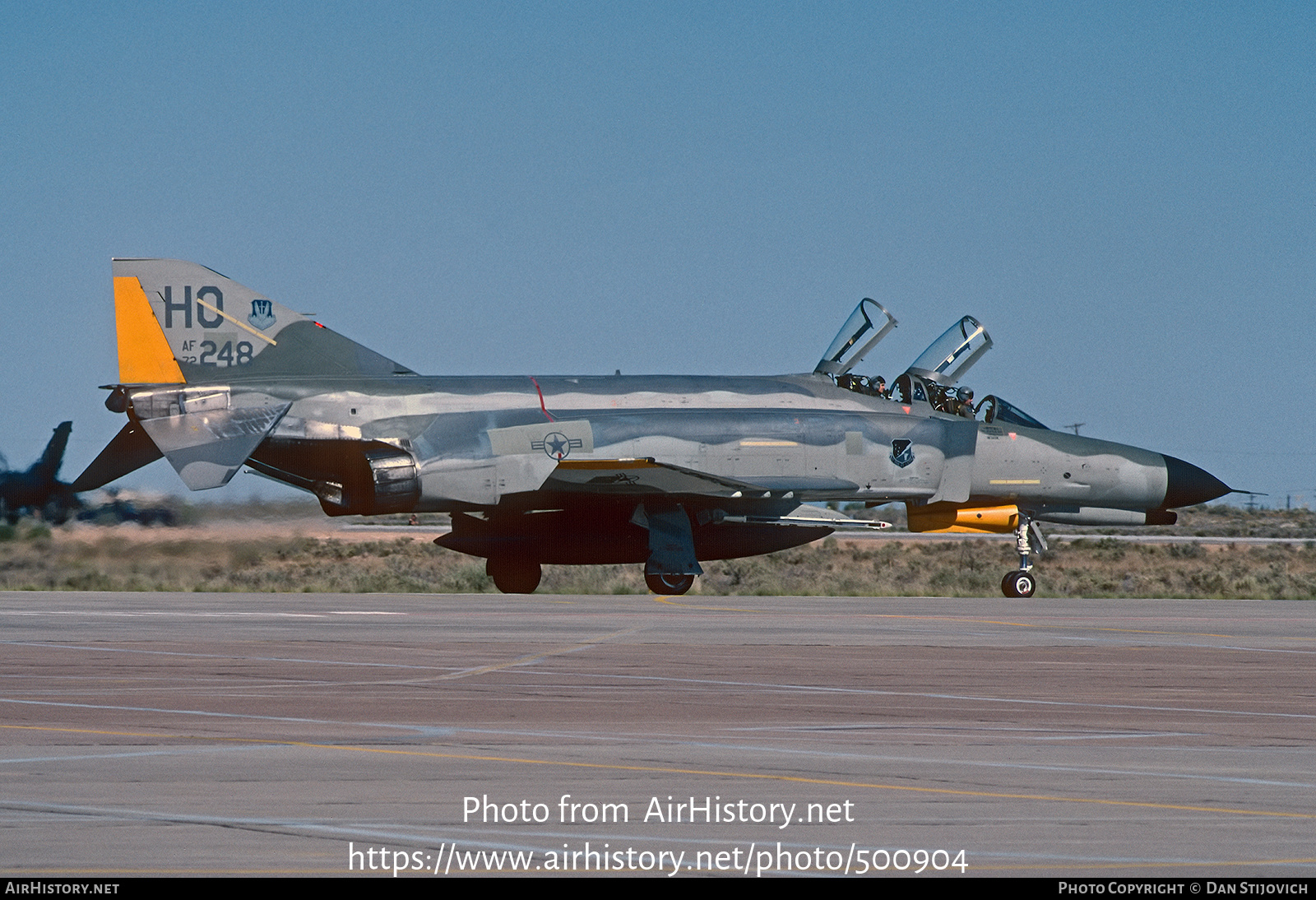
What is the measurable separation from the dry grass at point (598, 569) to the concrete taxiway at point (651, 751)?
6891 millimetres

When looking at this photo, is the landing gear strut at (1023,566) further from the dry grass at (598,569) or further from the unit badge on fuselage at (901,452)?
the unit badge on fuselage at (901,452)

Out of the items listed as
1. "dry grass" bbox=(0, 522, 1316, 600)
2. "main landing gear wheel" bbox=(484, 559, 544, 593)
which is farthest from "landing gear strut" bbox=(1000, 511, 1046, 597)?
"main landing gear wheel" bbox=(484, 559, 544, 593)

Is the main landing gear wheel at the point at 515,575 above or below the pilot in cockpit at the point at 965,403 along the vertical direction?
below

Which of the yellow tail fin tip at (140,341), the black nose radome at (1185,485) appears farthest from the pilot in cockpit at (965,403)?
the yellow tail fin tip at (140,341)

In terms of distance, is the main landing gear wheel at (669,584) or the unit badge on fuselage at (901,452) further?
the unit badge on fuselage at (901,452)

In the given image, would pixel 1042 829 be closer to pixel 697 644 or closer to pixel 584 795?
pixel 584 795

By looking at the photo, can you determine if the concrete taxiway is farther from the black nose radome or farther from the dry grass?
the black nose radome

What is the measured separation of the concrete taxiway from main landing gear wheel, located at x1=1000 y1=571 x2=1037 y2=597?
25.7 feet

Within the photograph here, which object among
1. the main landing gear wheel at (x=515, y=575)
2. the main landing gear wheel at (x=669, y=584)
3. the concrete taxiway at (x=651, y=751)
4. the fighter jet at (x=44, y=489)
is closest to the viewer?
the concrete taxiway at (x=651, y=751)

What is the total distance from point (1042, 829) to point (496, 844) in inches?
86.8

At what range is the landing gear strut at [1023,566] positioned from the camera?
76.7 feet

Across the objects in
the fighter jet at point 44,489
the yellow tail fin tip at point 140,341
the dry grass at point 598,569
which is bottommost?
the dry grass at point 598,569

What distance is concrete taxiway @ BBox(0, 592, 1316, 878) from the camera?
5570 millimetres

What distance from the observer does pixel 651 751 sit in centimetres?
786
